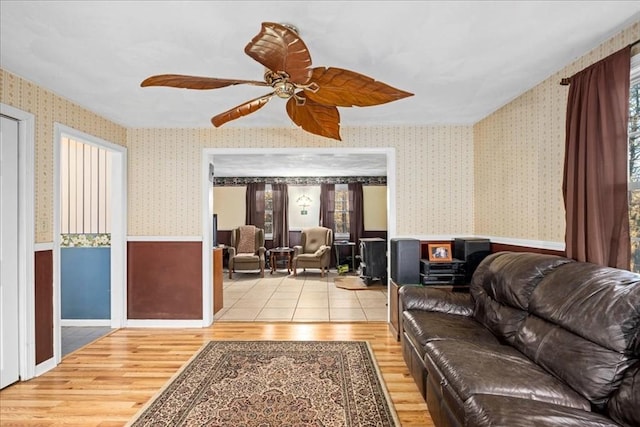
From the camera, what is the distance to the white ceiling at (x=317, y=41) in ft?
6.17

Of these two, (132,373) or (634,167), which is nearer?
(634,167)

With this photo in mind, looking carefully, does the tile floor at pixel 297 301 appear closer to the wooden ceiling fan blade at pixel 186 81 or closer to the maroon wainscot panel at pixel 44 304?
the maroon wainscot panel at pixel 44 304

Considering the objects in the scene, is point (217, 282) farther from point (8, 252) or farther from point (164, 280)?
point (8, 252)

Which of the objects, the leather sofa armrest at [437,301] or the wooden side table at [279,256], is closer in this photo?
the leather sofa armrest at [437,301]

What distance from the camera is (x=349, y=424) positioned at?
2.13 meters

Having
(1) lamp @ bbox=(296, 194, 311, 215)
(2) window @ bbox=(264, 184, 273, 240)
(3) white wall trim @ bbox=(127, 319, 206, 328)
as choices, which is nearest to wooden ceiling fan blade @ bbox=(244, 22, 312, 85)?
(3) white wall trim @ bbox=(127, 319, 206, 328)

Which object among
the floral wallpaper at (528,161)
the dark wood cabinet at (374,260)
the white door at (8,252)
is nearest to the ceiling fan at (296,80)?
the floral wallpaper at (528,161)

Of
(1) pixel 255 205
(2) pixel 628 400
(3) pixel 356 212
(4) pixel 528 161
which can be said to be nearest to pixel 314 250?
(3) pixel 356 212

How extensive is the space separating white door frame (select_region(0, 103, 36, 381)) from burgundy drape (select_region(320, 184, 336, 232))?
6.60 metres

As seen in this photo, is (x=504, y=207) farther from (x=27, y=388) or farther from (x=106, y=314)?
(x=106, y=314)

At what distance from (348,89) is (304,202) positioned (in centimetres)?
726

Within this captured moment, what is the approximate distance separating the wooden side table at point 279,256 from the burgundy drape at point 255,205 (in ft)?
3.04

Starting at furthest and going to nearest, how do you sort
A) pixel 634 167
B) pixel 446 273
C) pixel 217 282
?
pixel 217 282, pixel 446 273, pixel 634 167

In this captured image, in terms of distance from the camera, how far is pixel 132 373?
288 centimetres
